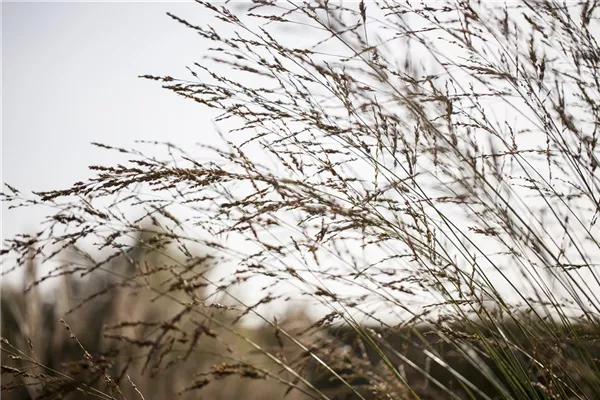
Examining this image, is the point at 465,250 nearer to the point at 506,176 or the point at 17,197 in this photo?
the point at 506,176

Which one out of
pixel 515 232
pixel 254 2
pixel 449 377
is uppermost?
pixel 254 2

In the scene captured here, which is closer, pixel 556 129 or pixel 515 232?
pixel 515 232

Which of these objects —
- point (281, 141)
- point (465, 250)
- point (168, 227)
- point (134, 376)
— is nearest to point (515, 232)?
point (465, 250)

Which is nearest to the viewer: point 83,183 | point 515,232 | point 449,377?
point 83,183

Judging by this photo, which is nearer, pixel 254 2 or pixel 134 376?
pixel 254 2

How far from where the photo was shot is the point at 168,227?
2.02 meters

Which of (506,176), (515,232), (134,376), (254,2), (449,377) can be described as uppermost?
(254,2)

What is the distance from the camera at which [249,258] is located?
1967mm

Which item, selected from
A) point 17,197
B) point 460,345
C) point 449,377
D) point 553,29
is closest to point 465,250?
point 460,345

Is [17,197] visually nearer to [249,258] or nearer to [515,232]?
[249,258]

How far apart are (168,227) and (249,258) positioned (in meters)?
0.29

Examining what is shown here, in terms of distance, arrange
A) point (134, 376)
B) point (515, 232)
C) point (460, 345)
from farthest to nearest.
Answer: point (134, 376) < point (460, 345) < point (515, 232)

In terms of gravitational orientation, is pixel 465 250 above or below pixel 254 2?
below

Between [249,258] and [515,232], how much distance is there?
2.82ft
